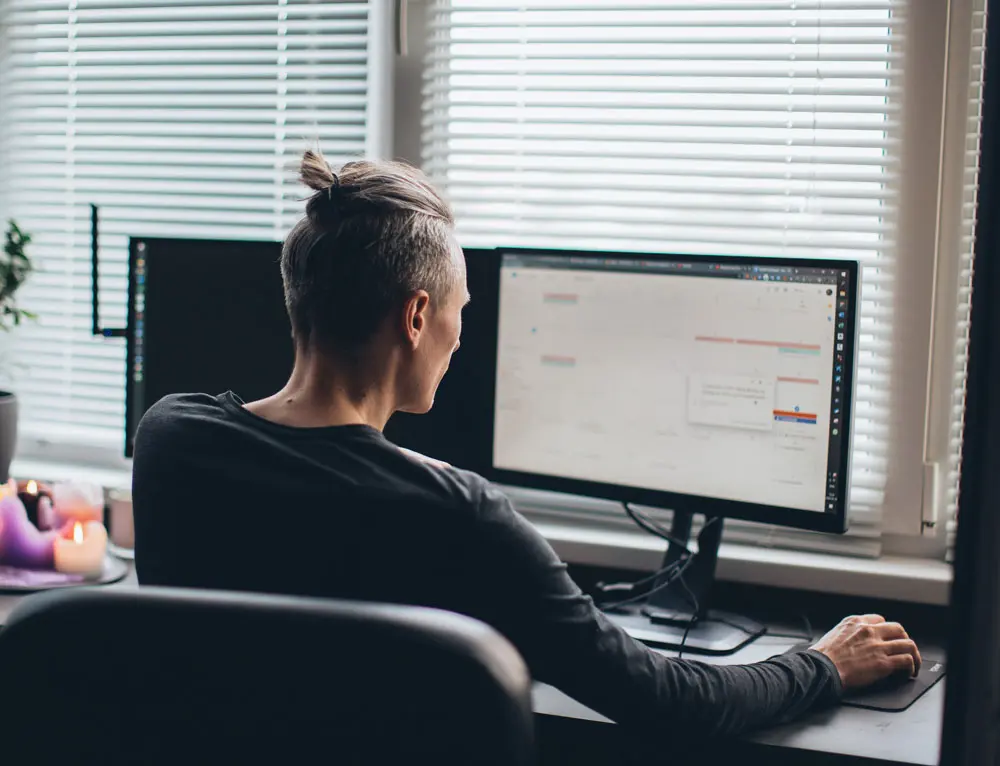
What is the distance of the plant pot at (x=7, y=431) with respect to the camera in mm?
2033

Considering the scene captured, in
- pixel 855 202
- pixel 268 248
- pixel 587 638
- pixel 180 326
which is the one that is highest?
pixel 855 202

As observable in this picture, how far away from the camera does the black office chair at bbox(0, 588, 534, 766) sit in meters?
0.73

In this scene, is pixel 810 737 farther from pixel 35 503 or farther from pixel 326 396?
pixel 35 503

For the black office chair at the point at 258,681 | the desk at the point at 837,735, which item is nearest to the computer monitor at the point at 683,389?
the desk at the point at 837,735

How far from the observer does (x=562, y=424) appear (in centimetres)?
165

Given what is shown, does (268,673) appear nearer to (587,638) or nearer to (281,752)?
(281,752)

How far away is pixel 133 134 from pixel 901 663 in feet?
5.59

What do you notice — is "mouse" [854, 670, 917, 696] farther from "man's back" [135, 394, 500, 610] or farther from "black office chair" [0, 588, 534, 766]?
A: "black office chair" [0, 588, 534, 766]

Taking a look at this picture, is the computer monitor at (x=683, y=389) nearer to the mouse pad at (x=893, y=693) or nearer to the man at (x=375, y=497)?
the mouse pad at (x=893, y=693)

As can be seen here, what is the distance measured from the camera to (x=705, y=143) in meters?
1.86

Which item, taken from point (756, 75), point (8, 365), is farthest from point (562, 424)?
point (8, 365)

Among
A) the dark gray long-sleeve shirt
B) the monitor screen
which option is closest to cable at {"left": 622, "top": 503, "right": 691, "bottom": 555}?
the dark gray long-sleeve shirt

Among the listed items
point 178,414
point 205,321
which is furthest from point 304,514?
point 205,321

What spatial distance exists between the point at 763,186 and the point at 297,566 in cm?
112
